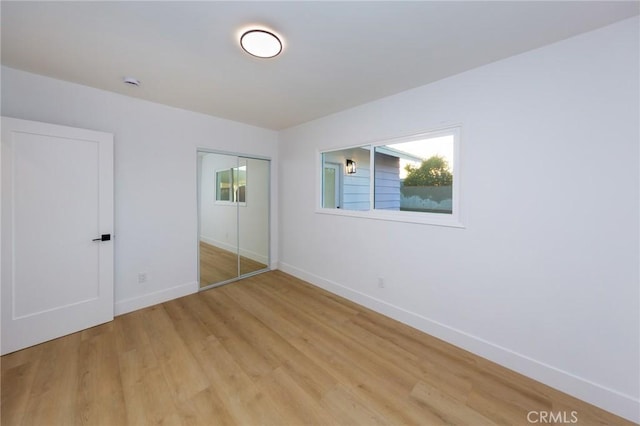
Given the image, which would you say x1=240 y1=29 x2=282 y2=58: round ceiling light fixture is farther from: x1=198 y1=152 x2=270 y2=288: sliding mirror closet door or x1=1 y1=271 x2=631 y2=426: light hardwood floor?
x1=1 y1=271 x2=631 y2=426: light hardwood floor

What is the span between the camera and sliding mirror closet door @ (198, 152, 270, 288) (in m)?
3.67

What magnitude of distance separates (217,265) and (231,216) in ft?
2.67

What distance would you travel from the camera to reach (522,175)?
1957mm

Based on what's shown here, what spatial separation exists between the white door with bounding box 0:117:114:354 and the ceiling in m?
0.72

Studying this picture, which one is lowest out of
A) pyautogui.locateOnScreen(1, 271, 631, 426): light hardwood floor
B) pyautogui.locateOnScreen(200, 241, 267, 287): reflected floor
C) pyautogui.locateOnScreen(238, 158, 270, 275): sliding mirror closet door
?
pyautogui.locateOnScreen(1, 271, 631, 426): light hardwood floor

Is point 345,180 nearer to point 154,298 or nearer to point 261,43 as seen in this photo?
point 261,43

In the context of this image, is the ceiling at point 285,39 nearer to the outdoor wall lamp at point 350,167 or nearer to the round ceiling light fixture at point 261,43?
the round ceiling light fixture at point 261,43

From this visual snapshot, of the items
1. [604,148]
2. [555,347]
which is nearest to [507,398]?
[555,347]

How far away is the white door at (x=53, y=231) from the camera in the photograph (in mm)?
2162

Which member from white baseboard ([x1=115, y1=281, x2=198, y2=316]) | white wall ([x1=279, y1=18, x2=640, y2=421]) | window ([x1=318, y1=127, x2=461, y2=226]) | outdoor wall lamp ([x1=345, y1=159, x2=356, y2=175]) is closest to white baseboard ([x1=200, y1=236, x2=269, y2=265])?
white baseboard ([x1=115, y1=281, x2=198, y2=316])

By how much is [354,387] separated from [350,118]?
2.95 meters

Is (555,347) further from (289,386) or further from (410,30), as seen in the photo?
(410,30)

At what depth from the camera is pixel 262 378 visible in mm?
1904

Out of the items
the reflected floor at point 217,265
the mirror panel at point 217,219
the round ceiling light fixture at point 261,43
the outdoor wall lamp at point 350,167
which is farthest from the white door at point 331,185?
the round ceiling light fixture at point 261,43
